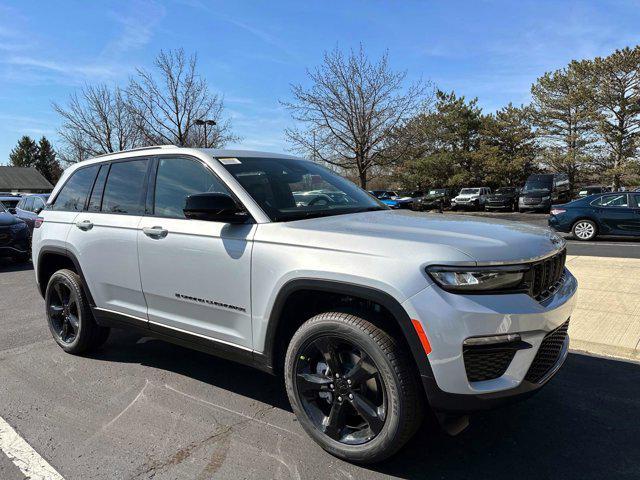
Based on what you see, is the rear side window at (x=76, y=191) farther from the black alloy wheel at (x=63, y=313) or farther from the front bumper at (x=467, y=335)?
the front bumper at (x=467, y=335)

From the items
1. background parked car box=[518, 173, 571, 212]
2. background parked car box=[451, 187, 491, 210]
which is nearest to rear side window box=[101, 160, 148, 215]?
background parked car box=[518, 173, 571, 212]

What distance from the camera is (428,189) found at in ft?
139

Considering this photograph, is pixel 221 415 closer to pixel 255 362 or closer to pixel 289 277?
pixel 255 362

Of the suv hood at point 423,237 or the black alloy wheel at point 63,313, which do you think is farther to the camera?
the black alloy wheel at point 63,313

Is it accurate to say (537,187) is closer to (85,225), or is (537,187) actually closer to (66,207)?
(66,207)

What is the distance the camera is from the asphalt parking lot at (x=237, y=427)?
2666 millimetres

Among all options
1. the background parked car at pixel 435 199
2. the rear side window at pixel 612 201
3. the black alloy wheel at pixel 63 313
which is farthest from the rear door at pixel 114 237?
the background parked car at pixel 435 199

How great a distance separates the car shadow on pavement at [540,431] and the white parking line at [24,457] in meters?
1.30

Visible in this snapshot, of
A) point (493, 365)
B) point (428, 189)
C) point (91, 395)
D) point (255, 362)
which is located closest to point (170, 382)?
point (91, 395)

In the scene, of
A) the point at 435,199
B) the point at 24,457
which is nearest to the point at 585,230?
the point at 24,457

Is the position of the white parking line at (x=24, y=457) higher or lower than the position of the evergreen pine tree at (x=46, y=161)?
lower

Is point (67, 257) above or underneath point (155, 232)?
underneath

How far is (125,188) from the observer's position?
13.1ft

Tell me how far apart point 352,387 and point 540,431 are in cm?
136
